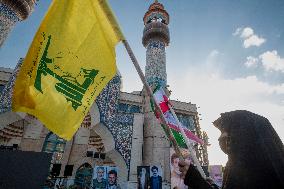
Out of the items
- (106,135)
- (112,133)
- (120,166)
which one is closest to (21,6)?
(106,135)

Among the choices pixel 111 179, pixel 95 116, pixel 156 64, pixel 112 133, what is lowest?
pixel 111 179

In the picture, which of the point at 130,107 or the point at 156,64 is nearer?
the point at 130,107

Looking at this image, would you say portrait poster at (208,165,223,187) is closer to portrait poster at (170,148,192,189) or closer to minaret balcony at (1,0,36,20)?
portrait poster at (170,148,192,189)

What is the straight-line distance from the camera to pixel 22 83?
95.0 inches

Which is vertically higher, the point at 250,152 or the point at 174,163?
the point at 174,163

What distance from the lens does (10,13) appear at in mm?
16438

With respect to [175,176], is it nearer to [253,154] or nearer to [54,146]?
[54,146]

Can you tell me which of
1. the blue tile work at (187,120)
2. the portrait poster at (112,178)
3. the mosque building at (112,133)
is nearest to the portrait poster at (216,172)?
the mosque building at (112,133)

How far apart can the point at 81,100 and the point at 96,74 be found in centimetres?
37

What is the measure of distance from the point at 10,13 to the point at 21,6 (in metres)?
1.01

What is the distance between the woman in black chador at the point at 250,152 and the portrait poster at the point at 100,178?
9.14m

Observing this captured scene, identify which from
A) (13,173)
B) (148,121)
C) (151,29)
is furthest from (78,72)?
(151,29)

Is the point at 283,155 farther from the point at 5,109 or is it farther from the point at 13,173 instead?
the point at 5,109

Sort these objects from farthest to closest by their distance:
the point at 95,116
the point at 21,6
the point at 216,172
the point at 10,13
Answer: the point at 21,6 → the point at 10,13 → the point at 216,172 → the point at 95,116
